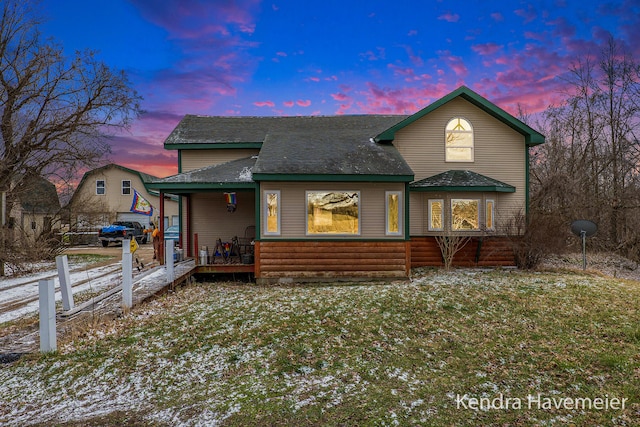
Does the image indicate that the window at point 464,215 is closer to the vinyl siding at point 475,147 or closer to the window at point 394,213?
the vinyl siding at point 475,147

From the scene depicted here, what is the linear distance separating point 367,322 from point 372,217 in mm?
4686

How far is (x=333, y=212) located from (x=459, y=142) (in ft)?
20.6

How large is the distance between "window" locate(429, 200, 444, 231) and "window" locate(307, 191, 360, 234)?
12.0ft

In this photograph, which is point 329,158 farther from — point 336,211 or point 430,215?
point 430,215

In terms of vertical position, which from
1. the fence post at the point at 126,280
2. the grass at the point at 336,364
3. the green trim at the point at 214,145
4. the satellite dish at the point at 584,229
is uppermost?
the green trim at the point at 214,145

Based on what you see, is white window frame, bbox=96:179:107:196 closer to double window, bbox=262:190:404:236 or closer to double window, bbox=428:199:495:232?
double window, bbox=262:190:404:236

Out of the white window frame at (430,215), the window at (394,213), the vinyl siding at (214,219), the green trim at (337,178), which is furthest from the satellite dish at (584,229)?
the vinyl siding at (214,219)

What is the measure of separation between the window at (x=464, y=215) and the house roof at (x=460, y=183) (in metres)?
0.67

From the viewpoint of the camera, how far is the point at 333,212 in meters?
11.0

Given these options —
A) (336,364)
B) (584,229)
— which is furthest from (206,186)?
(584,229)

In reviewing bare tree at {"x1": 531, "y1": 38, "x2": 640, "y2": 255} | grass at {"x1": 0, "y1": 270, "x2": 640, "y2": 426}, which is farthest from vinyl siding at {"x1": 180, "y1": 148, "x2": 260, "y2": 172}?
bare tree at {"x1": 531, "y1": 38, "x2": 640, "y2": 255}

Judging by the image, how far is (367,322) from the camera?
6.79 metres

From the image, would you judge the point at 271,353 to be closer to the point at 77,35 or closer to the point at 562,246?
the point at 562,246

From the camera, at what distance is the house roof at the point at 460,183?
12.3 m
